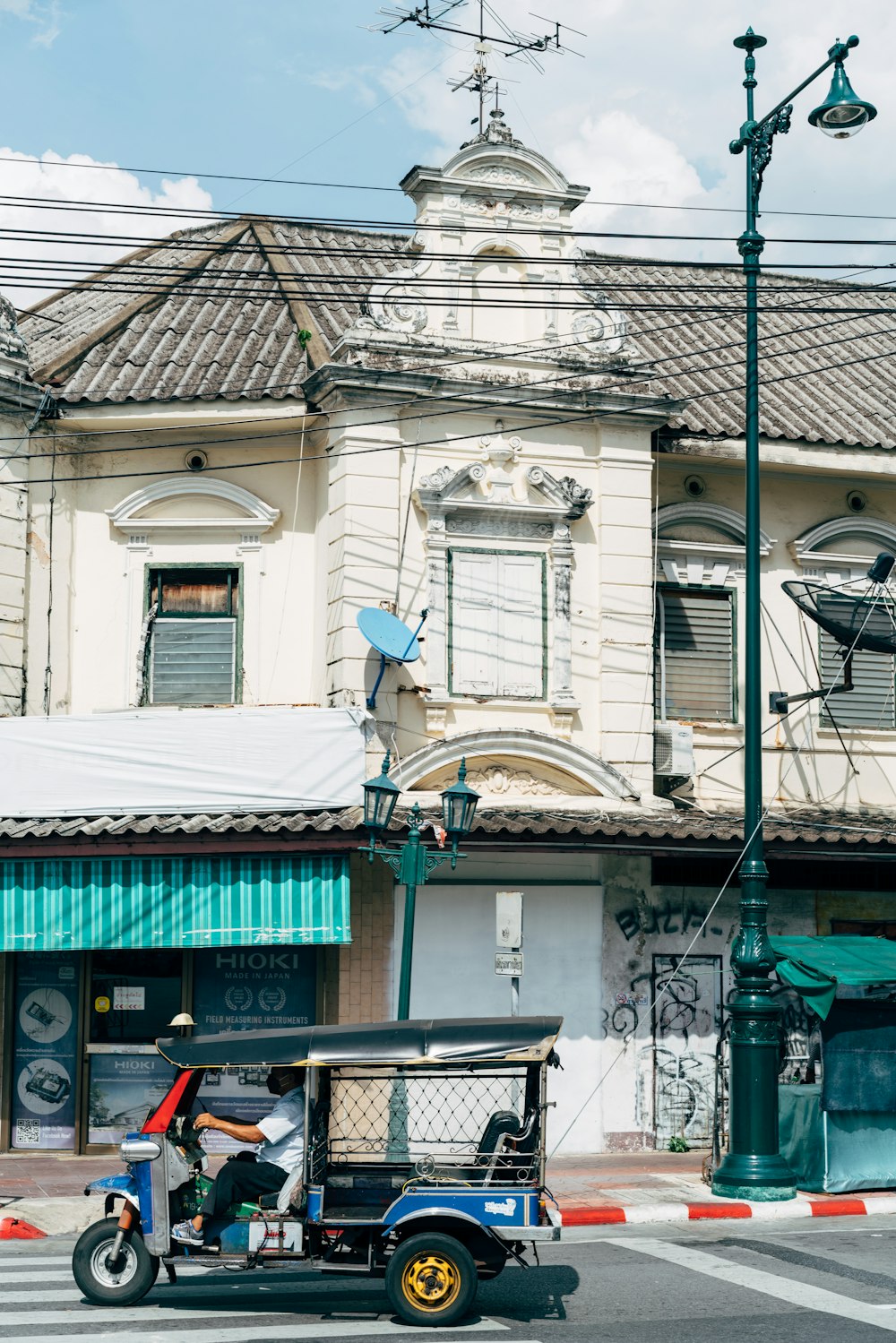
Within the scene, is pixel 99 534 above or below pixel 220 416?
below

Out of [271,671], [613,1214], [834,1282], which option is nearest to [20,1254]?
[613,1214]

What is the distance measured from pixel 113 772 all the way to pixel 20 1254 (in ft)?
20.2

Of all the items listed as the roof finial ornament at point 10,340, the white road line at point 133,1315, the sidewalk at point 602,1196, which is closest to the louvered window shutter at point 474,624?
the sidewalk at point 602,1196

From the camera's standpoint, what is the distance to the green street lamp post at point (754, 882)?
15.0m

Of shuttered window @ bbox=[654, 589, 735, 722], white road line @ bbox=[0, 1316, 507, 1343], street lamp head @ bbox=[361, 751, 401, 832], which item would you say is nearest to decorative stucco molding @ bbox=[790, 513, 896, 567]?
shuttered window @ bbox=[654, 589, 735, 722]

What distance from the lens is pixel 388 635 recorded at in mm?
17625

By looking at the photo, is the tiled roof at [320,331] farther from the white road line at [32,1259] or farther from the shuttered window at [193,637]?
the white road line at [32,1259]

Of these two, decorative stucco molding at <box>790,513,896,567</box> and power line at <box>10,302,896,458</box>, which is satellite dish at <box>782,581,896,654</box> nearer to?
decorative stucco molding at <box>790,513,896,567</box>

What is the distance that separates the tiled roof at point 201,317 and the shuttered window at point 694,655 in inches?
218

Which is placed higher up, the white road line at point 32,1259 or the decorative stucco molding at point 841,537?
the decorative stucco molding at point 841,537

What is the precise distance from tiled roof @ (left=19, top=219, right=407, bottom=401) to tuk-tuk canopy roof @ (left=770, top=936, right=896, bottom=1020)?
8.55m

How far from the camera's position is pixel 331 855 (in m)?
17.4

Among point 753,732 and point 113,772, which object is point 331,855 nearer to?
point 113,772

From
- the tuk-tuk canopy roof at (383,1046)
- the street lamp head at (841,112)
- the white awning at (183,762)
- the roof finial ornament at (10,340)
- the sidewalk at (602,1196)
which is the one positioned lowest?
the sidewalk at (602,1196)
